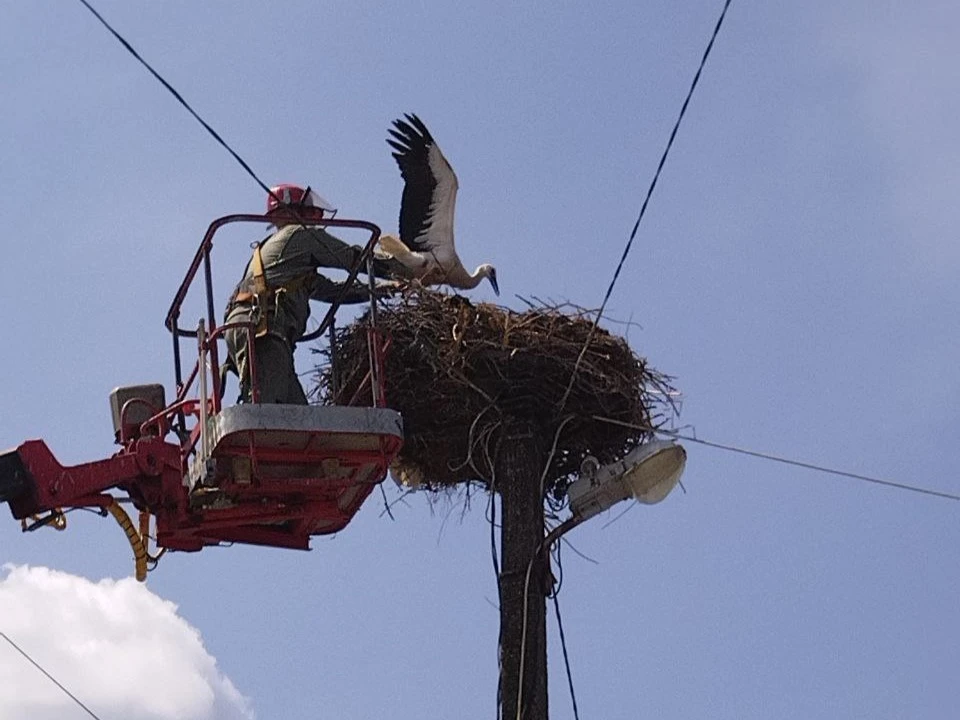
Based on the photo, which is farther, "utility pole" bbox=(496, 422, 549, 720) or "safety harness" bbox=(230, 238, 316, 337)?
"safety harness" bbox=(230, 238, 316, 337)

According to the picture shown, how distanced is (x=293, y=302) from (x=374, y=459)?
3.48 feet

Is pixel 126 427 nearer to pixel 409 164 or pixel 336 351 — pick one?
pixel 336 351

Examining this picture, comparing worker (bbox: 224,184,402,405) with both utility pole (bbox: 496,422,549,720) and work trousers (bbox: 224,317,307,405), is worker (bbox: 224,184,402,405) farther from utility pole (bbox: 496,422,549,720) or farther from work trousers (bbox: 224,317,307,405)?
utility pole (bbox: 496,422,549,720)

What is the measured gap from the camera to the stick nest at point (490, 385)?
11852 millimetres

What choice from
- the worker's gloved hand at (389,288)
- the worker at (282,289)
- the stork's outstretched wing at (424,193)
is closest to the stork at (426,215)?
the stork's outstretched wing at (424,193)

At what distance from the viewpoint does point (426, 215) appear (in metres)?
14.6

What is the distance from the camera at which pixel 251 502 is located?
11.2 m

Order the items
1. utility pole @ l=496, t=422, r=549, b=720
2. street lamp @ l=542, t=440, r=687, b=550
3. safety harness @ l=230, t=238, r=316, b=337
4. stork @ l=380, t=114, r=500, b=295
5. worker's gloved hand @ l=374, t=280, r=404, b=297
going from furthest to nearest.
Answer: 1. stork @ l=380, t=114, r=500, b=295
2. worker's gloved hand @ l=374, t=280, r=404, b=297
3. safety harness @ l=230, t=238, r=316, b=337
4. street lamp @ l=542, t=440, r=687, b=550
5. utility pole @ l=496, t=422, r=549, b=720

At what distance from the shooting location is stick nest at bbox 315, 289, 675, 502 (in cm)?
1185

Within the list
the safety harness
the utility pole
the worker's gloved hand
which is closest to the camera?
the utility pole

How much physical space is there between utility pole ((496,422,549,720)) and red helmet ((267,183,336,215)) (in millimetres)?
1434

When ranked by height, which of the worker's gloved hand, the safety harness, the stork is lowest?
the safety harness

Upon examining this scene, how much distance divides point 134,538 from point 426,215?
4.08 metres

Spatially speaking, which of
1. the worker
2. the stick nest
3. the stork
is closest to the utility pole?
the stick nest
